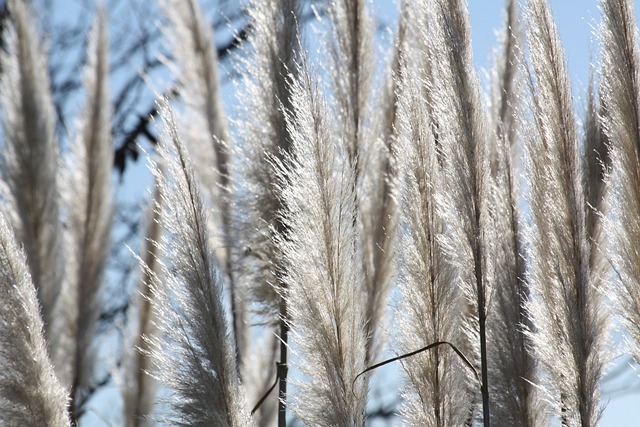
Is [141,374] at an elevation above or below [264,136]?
below

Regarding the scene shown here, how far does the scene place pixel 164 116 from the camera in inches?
93.1

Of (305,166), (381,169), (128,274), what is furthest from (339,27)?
(128,274)

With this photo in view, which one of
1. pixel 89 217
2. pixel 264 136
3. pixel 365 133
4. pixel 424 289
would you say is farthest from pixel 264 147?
pixel 89 217

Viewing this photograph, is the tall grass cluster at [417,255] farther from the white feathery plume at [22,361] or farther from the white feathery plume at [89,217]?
the white feathery plume at [89,217]

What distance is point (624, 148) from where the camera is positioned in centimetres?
231

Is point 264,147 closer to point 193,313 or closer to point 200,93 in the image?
point 193,313

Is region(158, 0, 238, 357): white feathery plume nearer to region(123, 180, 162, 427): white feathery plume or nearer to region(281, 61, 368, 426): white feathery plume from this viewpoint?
region(123, 180, 162, 427): white feathery plume

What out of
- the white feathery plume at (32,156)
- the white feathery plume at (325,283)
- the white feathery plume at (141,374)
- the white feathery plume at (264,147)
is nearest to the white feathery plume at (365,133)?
the white feathery plume at (264,147)

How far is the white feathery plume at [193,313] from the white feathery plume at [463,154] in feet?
1.84

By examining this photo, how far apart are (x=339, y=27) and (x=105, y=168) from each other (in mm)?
1179

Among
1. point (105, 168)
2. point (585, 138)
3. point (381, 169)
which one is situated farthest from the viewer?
point (105, 168)

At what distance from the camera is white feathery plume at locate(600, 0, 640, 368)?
227cm

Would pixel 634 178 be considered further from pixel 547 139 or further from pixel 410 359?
pixel 410 359

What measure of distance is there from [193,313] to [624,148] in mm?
1054
